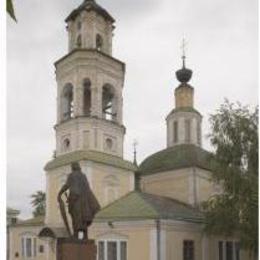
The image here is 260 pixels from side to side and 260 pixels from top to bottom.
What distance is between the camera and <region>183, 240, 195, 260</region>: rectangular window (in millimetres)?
15914

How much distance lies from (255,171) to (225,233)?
1.65 metres

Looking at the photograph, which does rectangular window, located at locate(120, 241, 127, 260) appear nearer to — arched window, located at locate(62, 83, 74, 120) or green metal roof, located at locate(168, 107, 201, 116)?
arched window, located at locate(62, 83, 74, 120)

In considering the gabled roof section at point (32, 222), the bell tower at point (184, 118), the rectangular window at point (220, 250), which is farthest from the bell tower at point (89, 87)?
the rectangular window at point (220, 250)

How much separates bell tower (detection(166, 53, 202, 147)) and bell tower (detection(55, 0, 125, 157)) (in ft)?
11.5

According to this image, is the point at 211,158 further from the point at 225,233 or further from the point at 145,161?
the point at 145,161

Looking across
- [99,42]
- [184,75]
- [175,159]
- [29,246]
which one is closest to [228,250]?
[175,159]

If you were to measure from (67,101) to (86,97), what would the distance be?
25.6 inches

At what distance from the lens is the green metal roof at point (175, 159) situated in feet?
63.8

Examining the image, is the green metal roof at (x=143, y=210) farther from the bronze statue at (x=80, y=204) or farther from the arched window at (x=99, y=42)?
the bronze statue at (x=80, y=204)

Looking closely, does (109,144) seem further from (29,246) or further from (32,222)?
(29,246)

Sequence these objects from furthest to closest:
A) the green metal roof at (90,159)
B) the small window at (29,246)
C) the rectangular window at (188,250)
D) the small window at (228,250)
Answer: the small window at (29,246), the small window at (228,250), the green metal roof at (90,159), the rectangular window at (188,250)

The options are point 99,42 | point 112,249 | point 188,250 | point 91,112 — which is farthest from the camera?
point 99,42

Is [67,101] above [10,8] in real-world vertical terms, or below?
above

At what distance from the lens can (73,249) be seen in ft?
20.5
